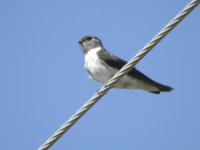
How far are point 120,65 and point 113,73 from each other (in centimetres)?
18

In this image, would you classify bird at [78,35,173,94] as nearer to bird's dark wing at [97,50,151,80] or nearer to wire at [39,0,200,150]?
bird's dark wing at [97,50,151,80]

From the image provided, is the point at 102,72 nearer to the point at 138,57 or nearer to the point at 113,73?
the point at 113,73

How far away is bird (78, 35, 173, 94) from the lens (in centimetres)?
795

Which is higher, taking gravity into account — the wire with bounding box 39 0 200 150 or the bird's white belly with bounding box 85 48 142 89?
the bird's white belly with bounding box 85 48 142 89

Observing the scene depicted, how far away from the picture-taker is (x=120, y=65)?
8.22 meters

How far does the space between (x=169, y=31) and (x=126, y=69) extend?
608 mm

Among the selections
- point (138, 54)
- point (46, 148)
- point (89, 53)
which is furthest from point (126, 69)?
point (89, 53)

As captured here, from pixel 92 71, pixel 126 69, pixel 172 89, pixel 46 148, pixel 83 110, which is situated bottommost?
pixel 46 148

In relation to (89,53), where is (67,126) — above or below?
below

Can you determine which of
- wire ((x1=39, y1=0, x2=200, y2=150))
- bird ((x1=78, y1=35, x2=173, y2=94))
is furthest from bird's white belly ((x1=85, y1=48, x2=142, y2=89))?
wire ((x1=39, y1=0, x2=200, y2=150))

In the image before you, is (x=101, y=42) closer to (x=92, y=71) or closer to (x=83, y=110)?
(x=92, y=71)

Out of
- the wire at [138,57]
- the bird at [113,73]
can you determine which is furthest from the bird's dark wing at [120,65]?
the wire at [138,57]

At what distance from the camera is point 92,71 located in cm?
827

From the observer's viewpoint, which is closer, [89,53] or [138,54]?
[138,54]
